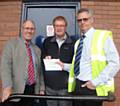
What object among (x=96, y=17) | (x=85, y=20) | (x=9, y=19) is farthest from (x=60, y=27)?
(x=9, y=19)

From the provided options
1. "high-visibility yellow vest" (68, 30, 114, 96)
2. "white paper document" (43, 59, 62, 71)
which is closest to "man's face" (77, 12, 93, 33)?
"high-visibility yellow vest" (68, 30, 114, 96)

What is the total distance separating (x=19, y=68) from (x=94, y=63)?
1.10 meters

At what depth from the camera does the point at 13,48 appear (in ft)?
14.2

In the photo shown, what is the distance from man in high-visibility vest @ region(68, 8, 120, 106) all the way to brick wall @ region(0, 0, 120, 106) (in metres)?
1.79

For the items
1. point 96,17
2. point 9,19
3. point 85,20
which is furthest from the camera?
point 9,19

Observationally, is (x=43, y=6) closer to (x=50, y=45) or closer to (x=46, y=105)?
(x=50, y=45)

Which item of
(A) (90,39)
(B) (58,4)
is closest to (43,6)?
(B) (58,4)

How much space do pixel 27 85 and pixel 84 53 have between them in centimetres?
97

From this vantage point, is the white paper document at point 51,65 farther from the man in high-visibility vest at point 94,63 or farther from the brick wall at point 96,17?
the brick wall at point 96,17

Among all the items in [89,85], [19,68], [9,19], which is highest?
[9,19]

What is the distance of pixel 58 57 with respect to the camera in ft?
14.5

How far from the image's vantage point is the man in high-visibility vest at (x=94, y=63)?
140 inches

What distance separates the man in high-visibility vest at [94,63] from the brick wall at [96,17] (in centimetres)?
179

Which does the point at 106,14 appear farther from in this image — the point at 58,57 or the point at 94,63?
the point at 94,63
